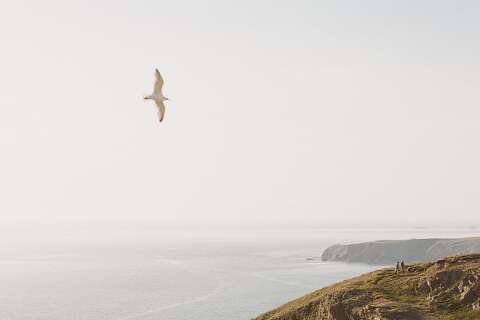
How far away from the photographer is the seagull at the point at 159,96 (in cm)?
3170

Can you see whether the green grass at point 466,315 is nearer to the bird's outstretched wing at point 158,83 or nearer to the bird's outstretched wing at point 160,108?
the bird's outstretched wing at point 160,108

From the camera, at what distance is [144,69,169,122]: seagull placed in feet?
104

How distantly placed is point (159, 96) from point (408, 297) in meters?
37.0

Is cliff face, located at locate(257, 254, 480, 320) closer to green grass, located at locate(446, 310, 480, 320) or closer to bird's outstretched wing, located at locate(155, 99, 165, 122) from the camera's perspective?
green grass, located at locate(446, 310, 480, 320)

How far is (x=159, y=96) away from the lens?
106ft

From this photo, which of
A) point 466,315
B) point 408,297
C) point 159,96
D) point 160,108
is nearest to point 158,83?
point 159,96

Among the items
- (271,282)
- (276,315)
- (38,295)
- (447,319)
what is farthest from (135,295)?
(447,319)

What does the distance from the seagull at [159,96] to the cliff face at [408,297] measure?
31243 mm

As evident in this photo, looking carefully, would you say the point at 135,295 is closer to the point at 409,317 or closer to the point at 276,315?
the point at 276,315

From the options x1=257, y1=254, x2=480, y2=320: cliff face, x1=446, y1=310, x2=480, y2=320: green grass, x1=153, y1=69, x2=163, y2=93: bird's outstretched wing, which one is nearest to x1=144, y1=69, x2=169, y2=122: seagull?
x1=153, y1=69, x2=163, y2=93: bird's outstretched wing

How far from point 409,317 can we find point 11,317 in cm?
12907

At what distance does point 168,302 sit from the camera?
160 metres

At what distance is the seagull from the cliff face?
3124 centimetres

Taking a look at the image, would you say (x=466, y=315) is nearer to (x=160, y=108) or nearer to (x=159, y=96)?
(x=160, y=108)
